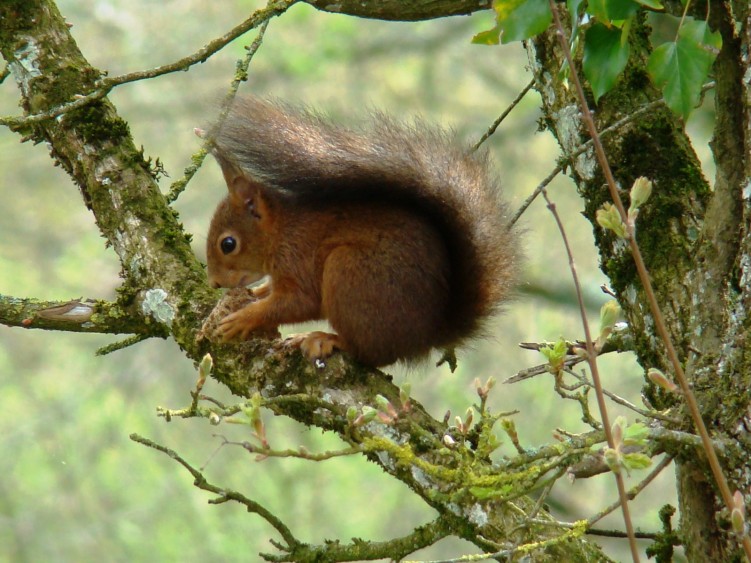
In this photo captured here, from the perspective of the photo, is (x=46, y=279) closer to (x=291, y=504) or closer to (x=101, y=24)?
(x=101, y=24)

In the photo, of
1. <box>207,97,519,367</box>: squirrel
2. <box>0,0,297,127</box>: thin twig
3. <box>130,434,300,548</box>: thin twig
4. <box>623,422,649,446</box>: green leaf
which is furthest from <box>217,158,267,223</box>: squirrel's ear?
<box>623,422,649,446</box>: green leaf

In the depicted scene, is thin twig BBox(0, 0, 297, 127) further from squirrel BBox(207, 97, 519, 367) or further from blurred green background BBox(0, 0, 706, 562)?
blurred green background BBox(0, 0, 706, 562)

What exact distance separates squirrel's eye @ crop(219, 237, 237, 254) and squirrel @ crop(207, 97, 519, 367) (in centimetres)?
48

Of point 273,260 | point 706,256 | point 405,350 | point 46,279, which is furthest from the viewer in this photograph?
point 46,279

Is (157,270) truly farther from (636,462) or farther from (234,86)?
(636,462)

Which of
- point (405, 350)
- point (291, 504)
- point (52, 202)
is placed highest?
point (52, 202)

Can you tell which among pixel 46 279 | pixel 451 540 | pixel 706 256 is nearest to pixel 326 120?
pixel 706 256

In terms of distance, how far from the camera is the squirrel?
2645 mm

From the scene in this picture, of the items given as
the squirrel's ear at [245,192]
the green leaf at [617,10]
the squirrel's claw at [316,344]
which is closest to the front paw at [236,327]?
the squirrel's claw at [316,344]

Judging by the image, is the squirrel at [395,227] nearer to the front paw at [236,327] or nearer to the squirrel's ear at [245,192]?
the front paw at [236,327]

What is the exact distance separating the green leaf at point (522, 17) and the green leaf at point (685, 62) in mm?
180

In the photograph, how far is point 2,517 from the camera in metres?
8.18

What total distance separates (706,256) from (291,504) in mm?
7027

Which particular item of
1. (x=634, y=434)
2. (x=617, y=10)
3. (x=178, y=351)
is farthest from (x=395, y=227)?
(x=178, y=351)
